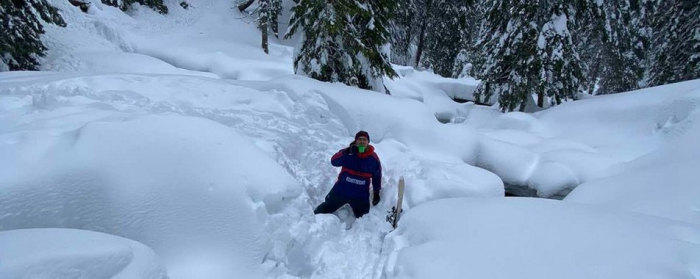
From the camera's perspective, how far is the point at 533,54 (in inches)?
420

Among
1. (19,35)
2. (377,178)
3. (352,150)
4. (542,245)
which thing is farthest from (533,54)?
(19,35)

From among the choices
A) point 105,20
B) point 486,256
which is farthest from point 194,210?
point 105,20

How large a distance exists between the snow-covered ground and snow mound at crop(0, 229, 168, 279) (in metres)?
0.01

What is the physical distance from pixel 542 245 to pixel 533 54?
971 cm

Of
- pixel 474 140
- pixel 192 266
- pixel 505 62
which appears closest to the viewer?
pixel 192 266

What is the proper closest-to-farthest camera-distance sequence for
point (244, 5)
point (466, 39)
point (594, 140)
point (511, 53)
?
point (594, 140) < point (511, 53) < point (466, 39) < point (244, 5)

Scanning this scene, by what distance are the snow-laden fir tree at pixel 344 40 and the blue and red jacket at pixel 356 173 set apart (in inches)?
156

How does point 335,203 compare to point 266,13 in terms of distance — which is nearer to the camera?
point 335,203

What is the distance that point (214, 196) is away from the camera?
12.0ft

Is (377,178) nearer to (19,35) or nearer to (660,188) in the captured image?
(660,188)

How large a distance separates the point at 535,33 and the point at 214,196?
436 inches

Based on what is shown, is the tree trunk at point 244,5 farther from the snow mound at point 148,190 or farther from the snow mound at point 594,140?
the snow mound at point 148,190

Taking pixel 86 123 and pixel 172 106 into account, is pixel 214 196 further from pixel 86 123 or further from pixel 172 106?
pixel 172 106

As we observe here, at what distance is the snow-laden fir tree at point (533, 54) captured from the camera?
1062 cm
